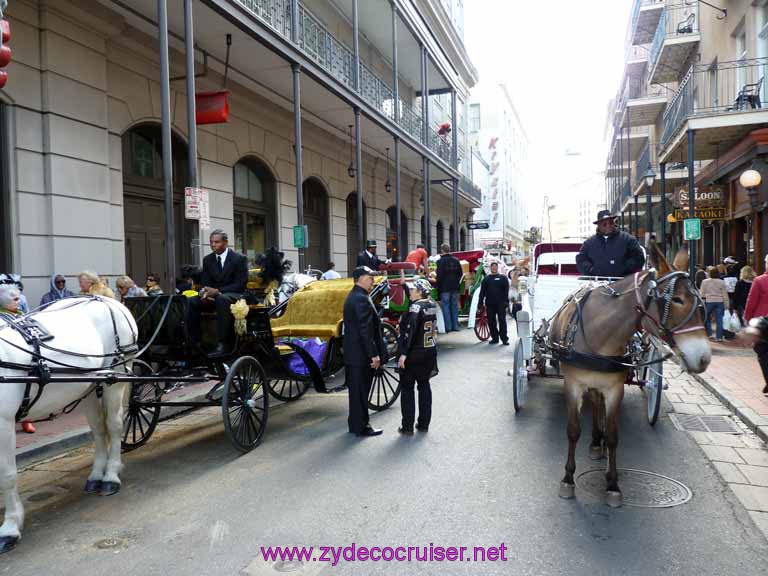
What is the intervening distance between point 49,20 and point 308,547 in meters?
9.71

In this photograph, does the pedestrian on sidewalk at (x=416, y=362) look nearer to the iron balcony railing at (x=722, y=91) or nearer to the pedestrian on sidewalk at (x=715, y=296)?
the pedestrian on sidewalk at (x=715, y=296)

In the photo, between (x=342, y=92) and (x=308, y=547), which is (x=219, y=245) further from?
(x=342, y=92)

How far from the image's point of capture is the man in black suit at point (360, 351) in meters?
6.41

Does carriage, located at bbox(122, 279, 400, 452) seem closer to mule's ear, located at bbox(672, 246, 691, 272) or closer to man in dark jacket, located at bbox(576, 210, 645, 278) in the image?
man in dark jacket, located at bbox(576, 210, 645, 278)

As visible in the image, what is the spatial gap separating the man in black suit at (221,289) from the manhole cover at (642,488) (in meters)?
3.61

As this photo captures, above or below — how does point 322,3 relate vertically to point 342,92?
above

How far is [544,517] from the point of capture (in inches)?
166

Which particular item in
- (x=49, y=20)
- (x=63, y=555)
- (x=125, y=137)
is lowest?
(x=63, y=555)

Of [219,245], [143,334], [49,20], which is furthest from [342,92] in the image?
[143,334]

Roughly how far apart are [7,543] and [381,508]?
2497mm

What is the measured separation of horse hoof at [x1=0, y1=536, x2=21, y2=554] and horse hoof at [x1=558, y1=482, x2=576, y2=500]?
3850 mm

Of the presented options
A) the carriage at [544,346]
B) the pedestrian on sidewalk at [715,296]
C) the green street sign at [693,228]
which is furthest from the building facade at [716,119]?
the carriage at [544,346]

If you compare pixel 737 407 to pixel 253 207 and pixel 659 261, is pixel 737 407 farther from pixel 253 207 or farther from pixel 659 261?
pixel 253 207

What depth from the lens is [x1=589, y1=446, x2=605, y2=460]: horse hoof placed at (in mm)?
5500
